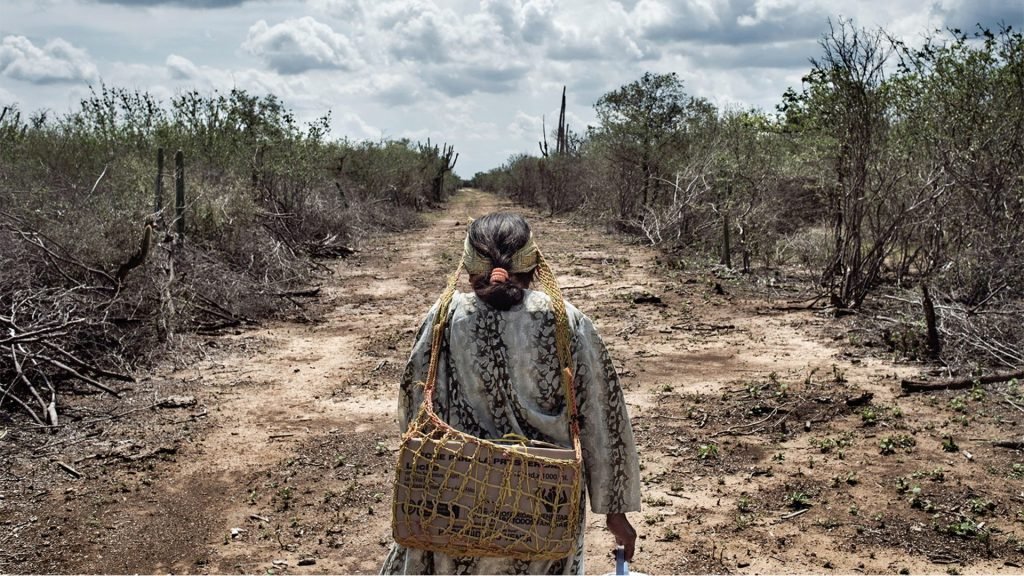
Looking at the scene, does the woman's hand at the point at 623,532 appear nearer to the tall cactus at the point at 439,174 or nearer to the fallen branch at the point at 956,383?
the fallen branch at the point at 956,383

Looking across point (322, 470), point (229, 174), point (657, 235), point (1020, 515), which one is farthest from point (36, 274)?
point (657, 235)

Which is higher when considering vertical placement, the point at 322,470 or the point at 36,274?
the point at 36,274

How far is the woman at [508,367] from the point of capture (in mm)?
2246

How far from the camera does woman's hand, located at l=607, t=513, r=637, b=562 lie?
2352 millimetres

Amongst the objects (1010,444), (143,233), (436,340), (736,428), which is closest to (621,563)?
(436,340)

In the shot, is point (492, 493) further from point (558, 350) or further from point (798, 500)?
point (798, 500)

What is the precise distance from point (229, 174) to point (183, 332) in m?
5.05

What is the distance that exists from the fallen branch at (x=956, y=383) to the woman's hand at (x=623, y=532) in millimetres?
5181

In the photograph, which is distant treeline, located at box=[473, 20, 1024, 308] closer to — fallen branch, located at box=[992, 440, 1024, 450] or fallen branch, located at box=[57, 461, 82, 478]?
fallen branch, located at box=[992, 440, 1024, 450]

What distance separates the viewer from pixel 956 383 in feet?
22.3

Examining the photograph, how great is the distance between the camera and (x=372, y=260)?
17.6 meters

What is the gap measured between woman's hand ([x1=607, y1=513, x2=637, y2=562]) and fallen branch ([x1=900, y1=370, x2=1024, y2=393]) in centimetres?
518

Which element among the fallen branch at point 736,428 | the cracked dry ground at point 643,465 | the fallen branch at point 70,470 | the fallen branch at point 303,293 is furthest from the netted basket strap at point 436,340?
the fallen branch at point 303,293

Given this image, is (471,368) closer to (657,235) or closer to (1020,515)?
(1020,515)
